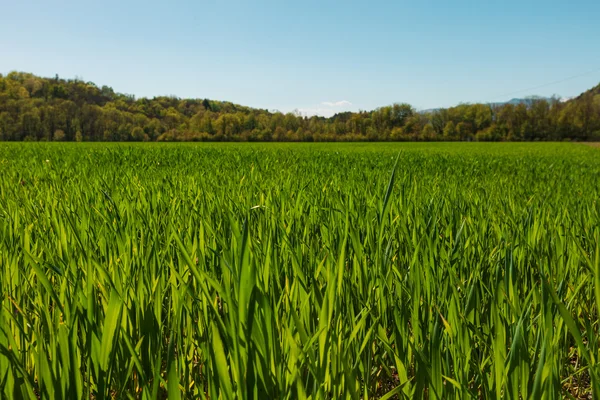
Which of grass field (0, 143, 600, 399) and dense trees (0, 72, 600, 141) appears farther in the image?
dense trees (0, 72, 600, 141)

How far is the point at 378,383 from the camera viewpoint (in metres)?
1.13

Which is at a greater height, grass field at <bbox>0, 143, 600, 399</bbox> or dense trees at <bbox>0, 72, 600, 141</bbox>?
dense trees at <bbox>0, 72, 600, 141</bbox>

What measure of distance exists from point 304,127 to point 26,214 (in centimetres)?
9038

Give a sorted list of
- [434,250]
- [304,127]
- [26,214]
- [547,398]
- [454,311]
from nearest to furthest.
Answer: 1. [547,398]
2. [454,311]
3. [434,250]
4. [26,214]
5. [304,127]

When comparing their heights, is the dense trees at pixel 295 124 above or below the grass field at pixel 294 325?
above

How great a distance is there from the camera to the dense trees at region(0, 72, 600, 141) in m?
79.6

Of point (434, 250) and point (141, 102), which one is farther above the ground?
point (141, 102)

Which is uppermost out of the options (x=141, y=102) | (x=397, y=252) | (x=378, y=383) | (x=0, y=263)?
(x=141, y=102)

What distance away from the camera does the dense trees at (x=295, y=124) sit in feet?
261

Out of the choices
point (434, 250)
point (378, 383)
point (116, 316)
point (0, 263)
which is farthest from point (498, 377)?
point (0, 263)

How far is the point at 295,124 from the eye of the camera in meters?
93.8

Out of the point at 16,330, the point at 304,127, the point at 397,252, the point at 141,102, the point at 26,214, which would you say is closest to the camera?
the point at 16,330

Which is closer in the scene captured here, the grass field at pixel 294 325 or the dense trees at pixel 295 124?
the grass field at pixel 294 325

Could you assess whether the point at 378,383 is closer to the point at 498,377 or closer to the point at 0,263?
the point at 498,377
